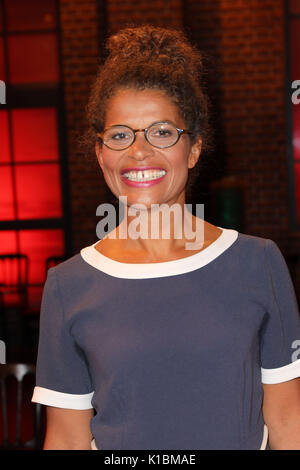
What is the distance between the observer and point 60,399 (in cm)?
121

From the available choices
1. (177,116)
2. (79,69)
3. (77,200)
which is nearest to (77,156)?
(77,200)

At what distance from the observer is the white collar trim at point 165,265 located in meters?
1.20

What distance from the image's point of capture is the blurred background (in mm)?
5617

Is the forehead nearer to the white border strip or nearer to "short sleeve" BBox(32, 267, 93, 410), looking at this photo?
"short sleeve" BBox(32, 267, 93, 410)

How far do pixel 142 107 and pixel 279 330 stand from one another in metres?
0.48

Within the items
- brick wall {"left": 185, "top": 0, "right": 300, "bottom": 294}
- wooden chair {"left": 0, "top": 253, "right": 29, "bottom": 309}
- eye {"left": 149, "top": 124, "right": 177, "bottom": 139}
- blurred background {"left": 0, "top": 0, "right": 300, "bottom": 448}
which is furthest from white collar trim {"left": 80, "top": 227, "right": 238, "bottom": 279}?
wooden chair {"left": 0, "top": 253, "right": 29, "bottom": 309}

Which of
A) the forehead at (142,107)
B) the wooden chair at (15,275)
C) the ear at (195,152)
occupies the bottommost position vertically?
the wooden chair at (15,275)

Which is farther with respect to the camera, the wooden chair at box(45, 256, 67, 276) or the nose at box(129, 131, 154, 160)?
the wooden chair at box(45, 256, 67, 276)

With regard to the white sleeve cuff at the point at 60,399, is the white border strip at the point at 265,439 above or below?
below

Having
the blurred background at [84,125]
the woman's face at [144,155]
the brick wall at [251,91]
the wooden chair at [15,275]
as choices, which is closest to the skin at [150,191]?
the woman's face at [144,155]

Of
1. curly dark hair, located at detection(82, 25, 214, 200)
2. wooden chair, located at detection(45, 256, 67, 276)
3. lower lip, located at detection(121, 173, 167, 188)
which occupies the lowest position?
wooden chair, located at detection(45, 256, 67, 276)

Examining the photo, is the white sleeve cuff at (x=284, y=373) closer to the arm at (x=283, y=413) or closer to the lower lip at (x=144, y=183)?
the arm at (x=283, y=413)

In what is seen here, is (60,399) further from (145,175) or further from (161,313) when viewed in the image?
(145,175)

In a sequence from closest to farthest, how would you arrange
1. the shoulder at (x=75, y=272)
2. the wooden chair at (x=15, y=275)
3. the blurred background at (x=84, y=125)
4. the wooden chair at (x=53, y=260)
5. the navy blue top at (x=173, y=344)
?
1. the navy blue top at (x=173, y=344)
2. the shoulder at (x=75, y=272)
3. the blurred background at (x=84, y=125)
4. the wooden chair at (x=53, y=260)
5. the wooden chair at (x=15, y=275)
